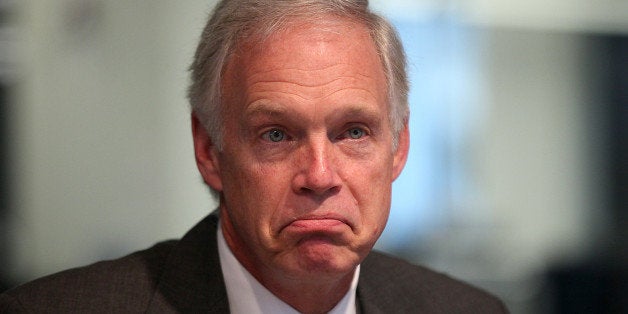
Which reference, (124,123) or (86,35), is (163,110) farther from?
(86,35)

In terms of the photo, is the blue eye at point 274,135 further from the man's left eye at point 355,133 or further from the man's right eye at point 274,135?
the man's left eye at point 355,133

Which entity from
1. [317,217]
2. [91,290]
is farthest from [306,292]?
[91,290]

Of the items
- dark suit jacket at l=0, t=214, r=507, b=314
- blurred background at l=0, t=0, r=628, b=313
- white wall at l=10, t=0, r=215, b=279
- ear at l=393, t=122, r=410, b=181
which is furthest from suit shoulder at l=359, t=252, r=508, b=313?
white wall at l=10, t=0, r=215, b=279

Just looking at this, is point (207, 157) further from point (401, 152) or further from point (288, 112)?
point (401, 152)

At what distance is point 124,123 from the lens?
4035 mm

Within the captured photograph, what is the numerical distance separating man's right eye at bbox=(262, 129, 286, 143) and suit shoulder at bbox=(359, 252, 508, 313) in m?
0.55

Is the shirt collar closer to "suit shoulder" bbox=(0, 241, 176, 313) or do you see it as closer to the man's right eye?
"suit shoulder" bbox=(0, 241, 176, 313)

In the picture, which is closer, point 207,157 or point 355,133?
point 355,133

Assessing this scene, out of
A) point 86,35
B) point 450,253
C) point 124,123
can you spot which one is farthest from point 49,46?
point 450,253

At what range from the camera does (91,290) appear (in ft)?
7.11

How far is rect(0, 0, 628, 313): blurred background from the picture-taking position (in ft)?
13.1

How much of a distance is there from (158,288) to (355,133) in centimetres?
54

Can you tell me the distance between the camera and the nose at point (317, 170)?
1.96 meters

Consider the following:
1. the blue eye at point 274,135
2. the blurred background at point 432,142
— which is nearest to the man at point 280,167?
the blue eye at point 274,135
